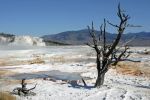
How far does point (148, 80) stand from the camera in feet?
71.2

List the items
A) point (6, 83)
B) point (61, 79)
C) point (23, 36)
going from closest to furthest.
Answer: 1. point (6, 83)
2. point (61, 79)
3. point (23, 36)

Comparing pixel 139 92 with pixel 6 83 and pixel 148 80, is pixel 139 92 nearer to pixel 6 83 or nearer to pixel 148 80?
pixel 148 80

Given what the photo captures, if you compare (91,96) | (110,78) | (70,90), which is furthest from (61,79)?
(91,96)

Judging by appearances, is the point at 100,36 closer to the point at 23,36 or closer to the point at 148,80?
the point at 148,80

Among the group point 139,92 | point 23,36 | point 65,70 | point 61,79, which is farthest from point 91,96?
point 23,36

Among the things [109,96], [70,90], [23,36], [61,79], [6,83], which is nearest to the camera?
[109,96]

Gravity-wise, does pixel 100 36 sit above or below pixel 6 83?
above

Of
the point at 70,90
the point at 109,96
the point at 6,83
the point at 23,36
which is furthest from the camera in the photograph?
the point at 23,36

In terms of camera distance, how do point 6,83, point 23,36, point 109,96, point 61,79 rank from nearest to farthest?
point 109,96, point 6,83, point 61,79, point 23,36

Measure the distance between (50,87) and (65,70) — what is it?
8.88 metres

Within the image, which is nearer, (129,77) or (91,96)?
(91,96)

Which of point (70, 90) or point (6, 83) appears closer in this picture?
point (70, 90)

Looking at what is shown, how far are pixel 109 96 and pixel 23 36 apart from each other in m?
86.4

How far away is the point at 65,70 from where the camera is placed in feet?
90.1
